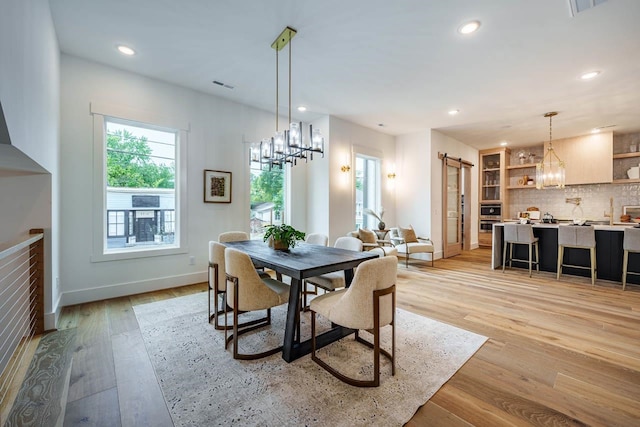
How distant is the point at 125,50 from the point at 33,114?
1787mm

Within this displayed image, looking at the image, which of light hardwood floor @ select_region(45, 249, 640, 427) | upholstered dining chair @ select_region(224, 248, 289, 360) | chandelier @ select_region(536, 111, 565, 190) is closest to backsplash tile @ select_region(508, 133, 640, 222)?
chandelier @ select_region(536, 111, 565, 190)

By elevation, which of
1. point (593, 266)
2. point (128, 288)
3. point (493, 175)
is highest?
point (493, 175)

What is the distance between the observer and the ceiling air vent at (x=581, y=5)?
91.1 inches

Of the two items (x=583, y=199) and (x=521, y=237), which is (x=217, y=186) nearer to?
(x=521, y=237)

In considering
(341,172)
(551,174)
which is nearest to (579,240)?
(551,174)

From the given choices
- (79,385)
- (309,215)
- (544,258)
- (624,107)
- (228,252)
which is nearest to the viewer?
(79,385)

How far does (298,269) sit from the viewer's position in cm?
205

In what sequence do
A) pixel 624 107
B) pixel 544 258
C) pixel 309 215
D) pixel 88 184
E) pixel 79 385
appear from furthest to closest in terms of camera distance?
1. pixel 309 215
2. pixel 544 258
3. pixel 624 107
4. pixel 88 184
5. pixel 79 385

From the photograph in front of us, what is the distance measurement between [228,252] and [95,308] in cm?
234

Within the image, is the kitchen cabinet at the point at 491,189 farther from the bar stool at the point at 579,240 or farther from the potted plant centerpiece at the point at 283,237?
the potted plant centerpiece at the point at 283,237

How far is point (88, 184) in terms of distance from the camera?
3451 mm

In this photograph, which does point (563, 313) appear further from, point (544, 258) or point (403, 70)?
point (403, 70)

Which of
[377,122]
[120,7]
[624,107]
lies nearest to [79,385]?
[120,7]

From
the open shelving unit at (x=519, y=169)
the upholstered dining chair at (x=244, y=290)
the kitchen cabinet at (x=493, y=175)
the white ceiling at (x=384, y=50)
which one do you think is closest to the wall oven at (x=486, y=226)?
the kitchen cabinet at (x=493, y=175)
